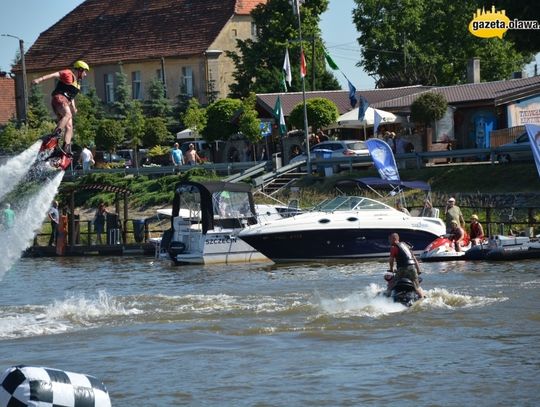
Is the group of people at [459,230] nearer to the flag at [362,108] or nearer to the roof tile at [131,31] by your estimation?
the flag at [362,108]

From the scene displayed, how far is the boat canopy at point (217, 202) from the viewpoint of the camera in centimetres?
3694

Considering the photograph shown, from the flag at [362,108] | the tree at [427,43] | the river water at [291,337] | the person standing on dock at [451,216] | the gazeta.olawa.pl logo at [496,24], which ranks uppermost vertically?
the tree at [427,43]

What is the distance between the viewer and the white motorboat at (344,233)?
115ft

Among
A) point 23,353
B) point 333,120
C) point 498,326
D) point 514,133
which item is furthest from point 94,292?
point 333,120

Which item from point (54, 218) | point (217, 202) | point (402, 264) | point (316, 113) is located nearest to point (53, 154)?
point (402, 264)

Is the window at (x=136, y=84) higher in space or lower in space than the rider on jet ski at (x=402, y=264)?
higher

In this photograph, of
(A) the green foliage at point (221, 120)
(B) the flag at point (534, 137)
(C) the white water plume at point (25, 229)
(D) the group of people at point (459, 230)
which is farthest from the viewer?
(A) the green foliage at point (221, 120)

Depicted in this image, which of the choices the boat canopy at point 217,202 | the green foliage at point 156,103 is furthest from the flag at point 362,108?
the green foliage at point 156,103

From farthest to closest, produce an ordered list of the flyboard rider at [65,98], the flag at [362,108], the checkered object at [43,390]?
the flag at [362,108] < the flyboard rider at [65,98] < the checkered object at [43,390]

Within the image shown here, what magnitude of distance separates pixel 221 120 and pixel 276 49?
9991mm

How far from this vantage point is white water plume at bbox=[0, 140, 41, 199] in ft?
72.5

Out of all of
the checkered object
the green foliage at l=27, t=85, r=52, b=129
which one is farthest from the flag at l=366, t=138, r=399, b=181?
the green foliage at l=27, t=85, r=52, b=129

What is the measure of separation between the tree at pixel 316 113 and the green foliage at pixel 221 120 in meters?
4.41

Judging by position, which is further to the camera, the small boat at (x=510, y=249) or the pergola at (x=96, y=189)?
the pergola at (x=96, y=189)
